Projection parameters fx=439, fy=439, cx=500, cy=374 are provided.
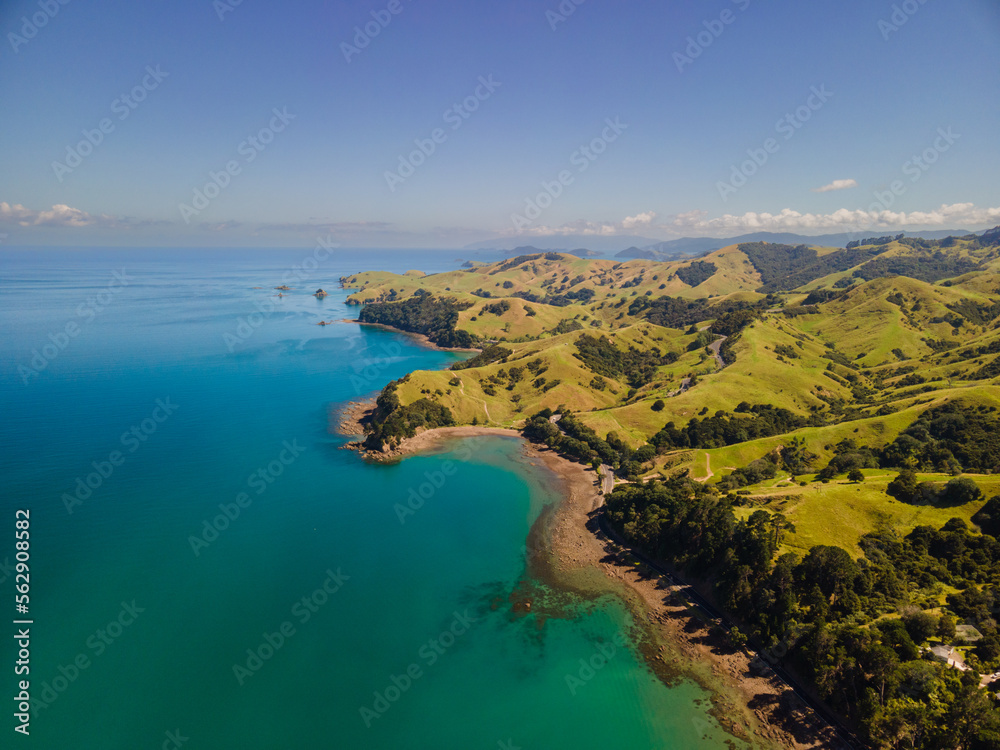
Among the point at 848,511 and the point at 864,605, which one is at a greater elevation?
the point at 848,511

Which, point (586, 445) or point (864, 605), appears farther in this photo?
point (586, 445)

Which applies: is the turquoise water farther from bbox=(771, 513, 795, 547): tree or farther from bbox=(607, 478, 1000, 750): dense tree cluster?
bbox=(771, 513, 795, 547): tree

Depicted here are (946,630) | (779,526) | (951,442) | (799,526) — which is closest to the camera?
(946,630)

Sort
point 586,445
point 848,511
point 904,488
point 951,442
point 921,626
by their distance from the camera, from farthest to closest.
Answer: point 586,445 < point 951,442 < point 904,488 < point 848,511 < point 921,626

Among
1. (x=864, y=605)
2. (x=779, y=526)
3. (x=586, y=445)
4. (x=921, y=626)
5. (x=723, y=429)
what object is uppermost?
(x=779, y=526)

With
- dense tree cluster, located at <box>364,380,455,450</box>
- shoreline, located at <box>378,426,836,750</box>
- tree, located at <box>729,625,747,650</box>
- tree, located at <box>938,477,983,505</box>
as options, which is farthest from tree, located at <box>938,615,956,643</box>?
dense tree cluster, located at <box>364,380,455,450</box>

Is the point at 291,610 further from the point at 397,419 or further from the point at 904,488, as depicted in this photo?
the point at 904,488

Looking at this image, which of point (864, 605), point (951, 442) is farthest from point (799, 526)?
point (951, 442)
